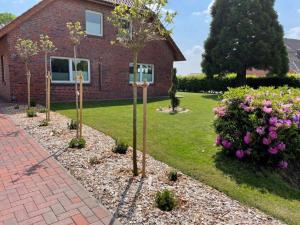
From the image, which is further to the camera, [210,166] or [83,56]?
[83,56]

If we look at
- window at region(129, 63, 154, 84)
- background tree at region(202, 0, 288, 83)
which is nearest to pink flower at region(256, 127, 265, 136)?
window at region(129, 63, 154, 84)

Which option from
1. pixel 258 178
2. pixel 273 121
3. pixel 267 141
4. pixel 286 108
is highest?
pixel 286 108

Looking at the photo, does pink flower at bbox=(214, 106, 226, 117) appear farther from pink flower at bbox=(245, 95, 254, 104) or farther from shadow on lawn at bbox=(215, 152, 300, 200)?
shadow on lawn at bbox=(215, 152, 300, 200)

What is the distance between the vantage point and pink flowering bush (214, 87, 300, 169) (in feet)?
15.2

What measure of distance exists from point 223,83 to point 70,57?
14.3 metres

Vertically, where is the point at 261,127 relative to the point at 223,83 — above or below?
below

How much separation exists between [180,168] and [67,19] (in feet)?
38.3

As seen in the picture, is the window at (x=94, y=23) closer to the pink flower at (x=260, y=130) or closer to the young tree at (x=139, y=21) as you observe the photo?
the young tree at (x=139, y=21)

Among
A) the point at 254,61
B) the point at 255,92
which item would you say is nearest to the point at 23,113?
the point at 255,92

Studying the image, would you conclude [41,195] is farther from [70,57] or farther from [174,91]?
[70,57]

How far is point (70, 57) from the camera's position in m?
13.5

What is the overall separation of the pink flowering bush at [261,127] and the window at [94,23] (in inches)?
439

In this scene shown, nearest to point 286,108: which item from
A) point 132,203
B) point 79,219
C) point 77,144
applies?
point 132,203

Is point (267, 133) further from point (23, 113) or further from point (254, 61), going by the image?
point (254, 61)
